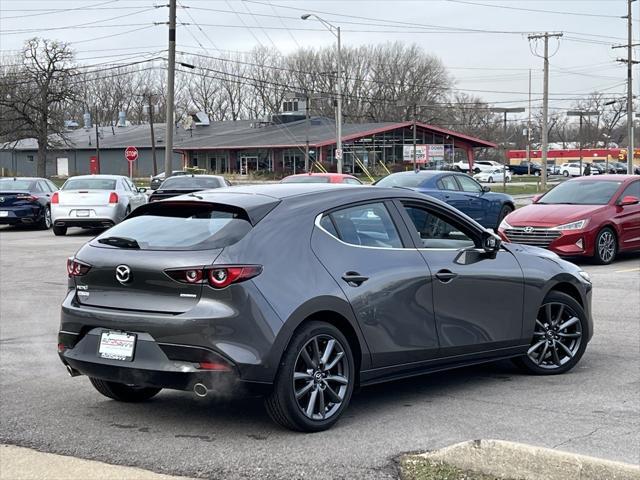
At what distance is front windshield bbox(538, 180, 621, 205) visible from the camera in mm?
16406

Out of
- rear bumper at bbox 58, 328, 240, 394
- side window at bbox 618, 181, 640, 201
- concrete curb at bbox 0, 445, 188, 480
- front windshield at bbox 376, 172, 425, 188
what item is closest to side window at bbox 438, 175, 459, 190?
front windshield at bbox 376, 172, 425, 188

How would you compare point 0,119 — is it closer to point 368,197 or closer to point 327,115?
point 327,115

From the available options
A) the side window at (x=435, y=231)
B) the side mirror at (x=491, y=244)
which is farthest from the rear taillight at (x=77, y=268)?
the side mirror at (x=491, y=244)

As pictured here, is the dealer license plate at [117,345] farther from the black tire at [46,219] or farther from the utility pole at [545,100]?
the utility pole at [545,100]

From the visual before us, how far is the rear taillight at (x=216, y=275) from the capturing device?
5406mm

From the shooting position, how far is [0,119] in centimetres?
6538

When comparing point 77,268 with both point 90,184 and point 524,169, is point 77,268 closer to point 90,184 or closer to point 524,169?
point 90,184

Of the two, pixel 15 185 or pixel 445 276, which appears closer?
pixel 445 276

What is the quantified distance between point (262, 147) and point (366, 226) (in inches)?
2884

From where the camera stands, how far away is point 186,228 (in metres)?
5.82

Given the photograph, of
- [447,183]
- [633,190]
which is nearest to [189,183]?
[447,183]

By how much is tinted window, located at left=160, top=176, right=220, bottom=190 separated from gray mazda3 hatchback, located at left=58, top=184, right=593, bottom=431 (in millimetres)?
18019

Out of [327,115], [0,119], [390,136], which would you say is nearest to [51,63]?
[0,119]

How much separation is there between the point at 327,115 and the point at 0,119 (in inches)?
1762
